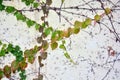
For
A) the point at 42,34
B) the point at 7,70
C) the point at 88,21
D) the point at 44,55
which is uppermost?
the point at 88,21

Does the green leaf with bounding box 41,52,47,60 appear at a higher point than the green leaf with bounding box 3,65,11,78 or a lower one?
higher

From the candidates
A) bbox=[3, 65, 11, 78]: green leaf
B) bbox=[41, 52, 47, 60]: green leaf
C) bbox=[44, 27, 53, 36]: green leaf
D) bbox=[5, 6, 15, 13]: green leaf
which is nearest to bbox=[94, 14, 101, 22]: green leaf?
bbox=[44, 27, 53, 36]: green leaf

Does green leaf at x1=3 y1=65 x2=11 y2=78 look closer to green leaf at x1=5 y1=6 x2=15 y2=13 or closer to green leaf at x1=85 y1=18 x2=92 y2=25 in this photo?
green leaf at x1=5 y1=6 x2=15 y2=13

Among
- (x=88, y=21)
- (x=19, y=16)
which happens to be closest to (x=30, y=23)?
(x=19, y=16)

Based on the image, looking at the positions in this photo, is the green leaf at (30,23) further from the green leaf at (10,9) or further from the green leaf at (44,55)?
the green leaf at (44,55)

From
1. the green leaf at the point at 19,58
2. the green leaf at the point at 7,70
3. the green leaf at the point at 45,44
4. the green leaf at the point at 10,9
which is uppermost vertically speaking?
the green leaf at the point at 10,9

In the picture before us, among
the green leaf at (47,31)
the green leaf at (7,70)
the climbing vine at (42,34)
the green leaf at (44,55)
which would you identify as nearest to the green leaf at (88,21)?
the climbing vine at (42,34)

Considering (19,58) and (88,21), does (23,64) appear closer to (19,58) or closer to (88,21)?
(19,58)

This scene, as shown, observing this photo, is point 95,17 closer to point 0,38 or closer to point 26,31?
point 26,31
